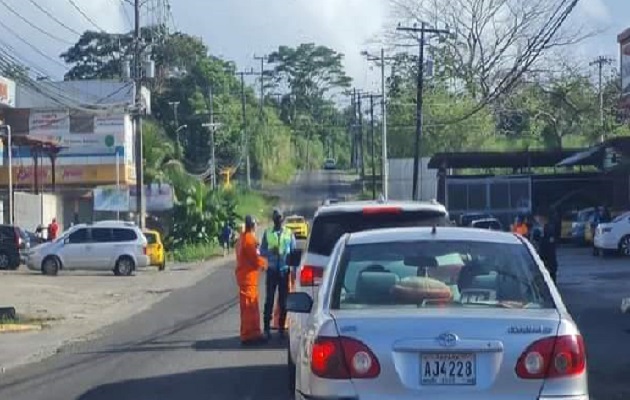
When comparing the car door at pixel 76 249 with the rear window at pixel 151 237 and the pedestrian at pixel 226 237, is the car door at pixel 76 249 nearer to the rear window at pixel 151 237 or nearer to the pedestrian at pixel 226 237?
the rear window at pixel 151 237

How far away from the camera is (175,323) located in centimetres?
2452

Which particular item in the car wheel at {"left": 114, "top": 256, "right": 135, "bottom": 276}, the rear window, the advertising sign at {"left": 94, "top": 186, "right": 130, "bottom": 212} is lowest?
the car wheel at {"left": 114, "top": 256, "right": 135, "bottom": 276}

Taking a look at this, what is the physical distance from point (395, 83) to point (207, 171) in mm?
17682

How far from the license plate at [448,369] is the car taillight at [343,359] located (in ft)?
0.90

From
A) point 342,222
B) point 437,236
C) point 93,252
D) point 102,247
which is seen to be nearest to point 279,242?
point 342,222

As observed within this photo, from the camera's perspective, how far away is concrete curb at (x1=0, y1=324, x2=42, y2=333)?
23.7 meters

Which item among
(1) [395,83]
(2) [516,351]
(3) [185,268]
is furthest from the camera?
(1) [395,83]

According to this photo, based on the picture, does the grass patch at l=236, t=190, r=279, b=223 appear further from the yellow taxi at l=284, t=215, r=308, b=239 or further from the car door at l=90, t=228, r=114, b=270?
the car door at l=90, t=228, r=114, b=270

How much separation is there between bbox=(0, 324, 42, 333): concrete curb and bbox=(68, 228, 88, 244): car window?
19072mm

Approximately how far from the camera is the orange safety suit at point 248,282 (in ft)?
61.0

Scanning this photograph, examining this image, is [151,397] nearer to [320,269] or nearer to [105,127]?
[320,269]

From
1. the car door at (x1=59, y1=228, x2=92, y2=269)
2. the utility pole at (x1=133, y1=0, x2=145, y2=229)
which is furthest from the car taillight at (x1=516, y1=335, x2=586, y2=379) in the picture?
the utility pole at (x1=133, y1=0, x2=145, y2=229)

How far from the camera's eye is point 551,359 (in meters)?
8.24

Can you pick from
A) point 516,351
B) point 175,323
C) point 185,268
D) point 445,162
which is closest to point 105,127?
point 445,162
